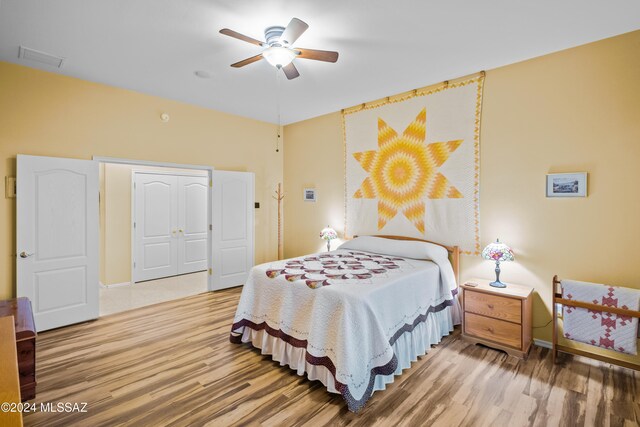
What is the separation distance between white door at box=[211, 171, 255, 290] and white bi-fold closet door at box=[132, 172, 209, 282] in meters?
0.59

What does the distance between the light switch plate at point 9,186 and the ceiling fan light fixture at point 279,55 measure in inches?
118

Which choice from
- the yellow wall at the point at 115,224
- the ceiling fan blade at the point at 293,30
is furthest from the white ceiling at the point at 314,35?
the yellow wall at the point at 115,224

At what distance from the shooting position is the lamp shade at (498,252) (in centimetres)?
306

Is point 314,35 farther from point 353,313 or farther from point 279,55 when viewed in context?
point 353,313

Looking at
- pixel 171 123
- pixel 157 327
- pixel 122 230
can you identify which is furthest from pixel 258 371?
pixel 122 230

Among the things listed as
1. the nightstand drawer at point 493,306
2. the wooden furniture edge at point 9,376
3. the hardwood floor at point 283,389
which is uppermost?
the wooden furniture edge at point 9,376

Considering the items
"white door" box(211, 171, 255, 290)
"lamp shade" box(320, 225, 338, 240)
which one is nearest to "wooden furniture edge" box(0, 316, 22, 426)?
"white door" box(211, 171, 255, 290)

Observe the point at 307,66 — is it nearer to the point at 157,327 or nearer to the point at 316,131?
the point at 316,131

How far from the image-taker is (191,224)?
647 cm

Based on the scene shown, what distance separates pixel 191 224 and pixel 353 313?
5.11 m

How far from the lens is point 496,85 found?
3357 millimetres

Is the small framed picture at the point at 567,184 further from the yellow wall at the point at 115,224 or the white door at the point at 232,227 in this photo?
the yellow wall at the point at 115,224

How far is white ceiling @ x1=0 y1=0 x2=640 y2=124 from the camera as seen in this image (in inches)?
92.1

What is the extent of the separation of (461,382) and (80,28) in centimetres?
425
